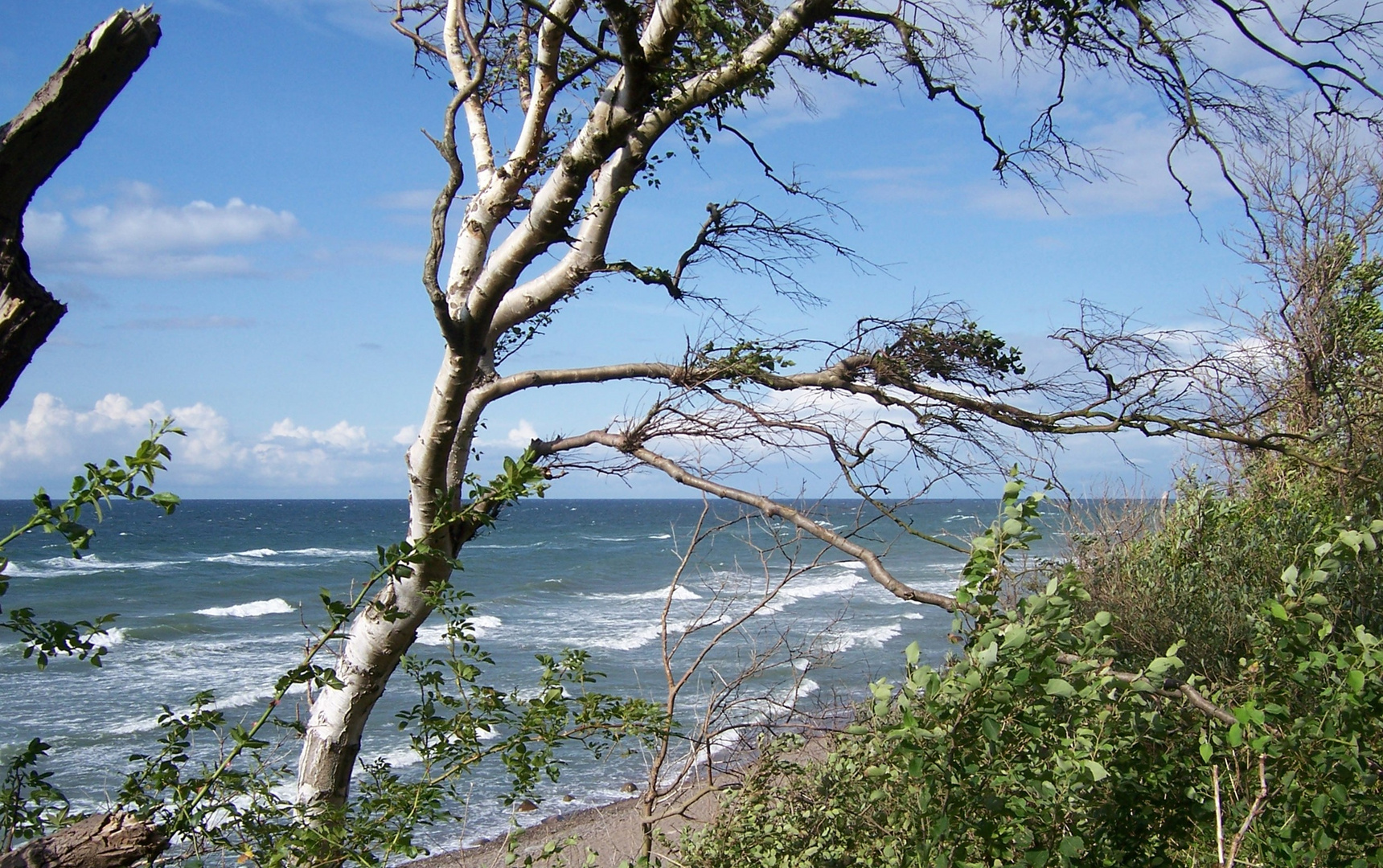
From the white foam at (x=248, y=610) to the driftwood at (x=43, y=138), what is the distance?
2965 cm

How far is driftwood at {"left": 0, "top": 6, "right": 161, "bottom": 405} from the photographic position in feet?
5.79

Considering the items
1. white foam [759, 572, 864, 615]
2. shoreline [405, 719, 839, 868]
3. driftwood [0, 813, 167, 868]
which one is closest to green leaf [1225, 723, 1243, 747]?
driftwood [0, 813, 167, 868]

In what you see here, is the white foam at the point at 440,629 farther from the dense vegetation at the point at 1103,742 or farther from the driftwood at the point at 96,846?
the dense vegetation at the point at 1103,742

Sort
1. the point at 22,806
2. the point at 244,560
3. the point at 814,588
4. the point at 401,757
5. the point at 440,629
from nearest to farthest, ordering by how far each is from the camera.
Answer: the point at 22,806 < the point at 401,757 < the point at 440,629 < the point at 814,588 < the point at 244,560

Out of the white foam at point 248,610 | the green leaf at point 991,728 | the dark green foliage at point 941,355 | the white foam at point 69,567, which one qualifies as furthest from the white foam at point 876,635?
the white foam at point 69,567

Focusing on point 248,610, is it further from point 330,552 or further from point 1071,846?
point 1071,846

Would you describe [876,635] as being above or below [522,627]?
above

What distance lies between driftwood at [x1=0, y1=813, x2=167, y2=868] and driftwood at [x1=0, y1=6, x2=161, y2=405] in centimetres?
111

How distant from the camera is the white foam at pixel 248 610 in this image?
28844mm

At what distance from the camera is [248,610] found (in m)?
29.6

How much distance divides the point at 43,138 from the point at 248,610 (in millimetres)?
31192

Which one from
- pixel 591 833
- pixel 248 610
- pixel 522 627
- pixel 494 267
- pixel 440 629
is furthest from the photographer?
pixel 248 610

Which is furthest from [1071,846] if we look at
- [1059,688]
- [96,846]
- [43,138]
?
[43,138]

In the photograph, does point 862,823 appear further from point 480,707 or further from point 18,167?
point 18,167
